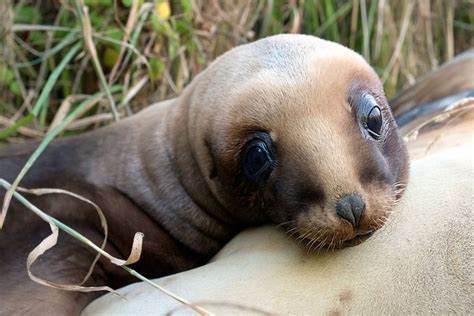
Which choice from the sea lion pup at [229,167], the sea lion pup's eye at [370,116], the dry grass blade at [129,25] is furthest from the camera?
the dry grass blade at [129,25]

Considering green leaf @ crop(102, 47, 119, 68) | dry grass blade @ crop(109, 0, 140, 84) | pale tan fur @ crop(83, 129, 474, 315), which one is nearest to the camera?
pale tan fur @ crop(83, 129, 474, 315)

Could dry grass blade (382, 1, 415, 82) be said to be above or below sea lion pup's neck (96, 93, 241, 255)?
below

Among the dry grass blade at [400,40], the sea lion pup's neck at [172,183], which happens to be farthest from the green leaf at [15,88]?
the dry grass blade at [400,40]

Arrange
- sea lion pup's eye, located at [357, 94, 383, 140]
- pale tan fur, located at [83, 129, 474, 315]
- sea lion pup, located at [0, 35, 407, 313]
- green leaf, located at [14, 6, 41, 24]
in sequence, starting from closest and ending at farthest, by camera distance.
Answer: pale tan fur, located at [83, 129, 474, 315]
sea lion pup, located at [0, 35, 407, 313]
sea lion pup's eye, located at [357, 94, 383, 140]
green leaf, located at [14, 6, 41, 24]

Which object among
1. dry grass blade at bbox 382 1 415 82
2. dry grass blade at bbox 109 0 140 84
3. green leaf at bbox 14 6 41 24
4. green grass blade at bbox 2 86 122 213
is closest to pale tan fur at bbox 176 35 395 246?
green grass blade at bbox 2 86 122 213

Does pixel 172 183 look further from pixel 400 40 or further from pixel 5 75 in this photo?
pixel 400 40

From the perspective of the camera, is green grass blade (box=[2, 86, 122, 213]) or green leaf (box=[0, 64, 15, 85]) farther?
green leaf (box=[0, 64, 15, 85])

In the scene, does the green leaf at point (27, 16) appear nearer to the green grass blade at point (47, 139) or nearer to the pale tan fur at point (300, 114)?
the green grass blade at point (47, 139)

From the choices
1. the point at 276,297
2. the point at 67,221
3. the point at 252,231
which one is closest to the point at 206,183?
the point at 252,231

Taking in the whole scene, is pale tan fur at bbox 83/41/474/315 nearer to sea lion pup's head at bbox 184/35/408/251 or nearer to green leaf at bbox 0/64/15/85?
sea lion pup's head at bbox 184/35/408/251
